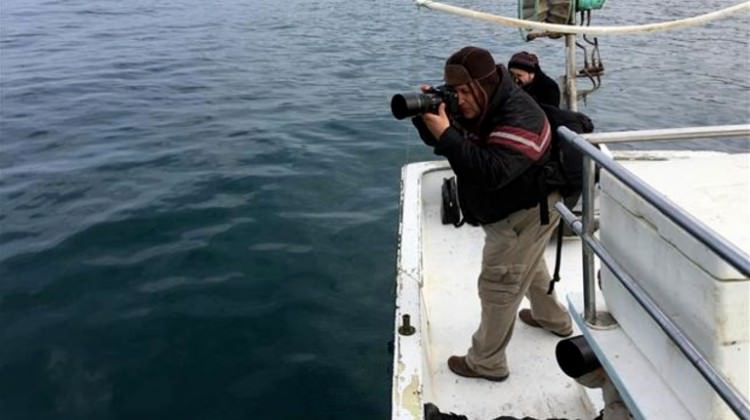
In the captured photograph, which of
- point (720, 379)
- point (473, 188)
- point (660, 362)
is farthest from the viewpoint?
point (473, 188)

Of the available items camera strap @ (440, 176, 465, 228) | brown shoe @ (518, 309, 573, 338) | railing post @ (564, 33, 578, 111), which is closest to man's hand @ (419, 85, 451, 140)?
brown shoe @ (518, 309, 573, 338)

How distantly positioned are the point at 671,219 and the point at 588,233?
2.08ft

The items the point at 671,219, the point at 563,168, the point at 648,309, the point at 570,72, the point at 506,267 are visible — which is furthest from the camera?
the point at 570,72

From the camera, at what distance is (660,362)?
214 cm

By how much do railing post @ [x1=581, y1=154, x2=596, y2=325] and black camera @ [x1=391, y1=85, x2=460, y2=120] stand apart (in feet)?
2.72

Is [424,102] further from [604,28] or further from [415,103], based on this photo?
[604,28]

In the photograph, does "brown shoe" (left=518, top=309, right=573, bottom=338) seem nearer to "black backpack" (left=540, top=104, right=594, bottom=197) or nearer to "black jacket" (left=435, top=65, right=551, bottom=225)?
"black backpack" (left=540, top=104, right=594, bottom=197)

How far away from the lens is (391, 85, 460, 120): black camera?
9.52 ft

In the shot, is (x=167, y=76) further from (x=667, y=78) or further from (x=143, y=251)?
(x=667, y=78)

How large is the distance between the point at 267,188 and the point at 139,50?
358 inches

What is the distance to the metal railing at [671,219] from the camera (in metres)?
1.58

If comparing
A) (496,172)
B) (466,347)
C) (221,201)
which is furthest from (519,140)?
(221,201)

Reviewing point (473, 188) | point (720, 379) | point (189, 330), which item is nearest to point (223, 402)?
point (189, 330)

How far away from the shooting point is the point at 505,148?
291 centimetres
